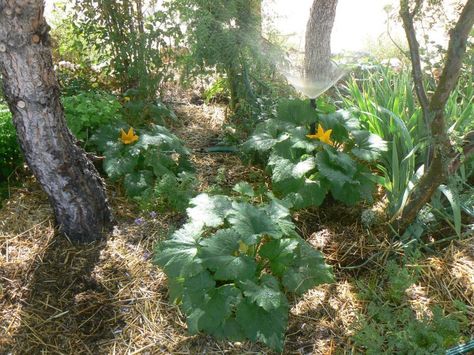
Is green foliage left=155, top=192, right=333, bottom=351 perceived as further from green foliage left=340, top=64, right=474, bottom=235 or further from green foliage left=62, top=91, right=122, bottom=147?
green foliage left=62, top=91, right=122, bottom=147

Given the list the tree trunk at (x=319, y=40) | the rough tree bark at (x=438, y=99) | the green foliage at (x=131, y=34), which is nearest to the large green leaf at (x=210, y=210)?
the rough tree bark at (x=438, y=99)

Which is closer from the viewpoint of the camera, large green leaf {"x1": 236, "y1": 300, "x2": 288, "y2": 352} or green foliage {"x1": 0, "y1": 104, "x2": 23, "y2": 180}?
large green leaf {"x1": 236, "y1": 300, "x2": 288, "y2": 352}

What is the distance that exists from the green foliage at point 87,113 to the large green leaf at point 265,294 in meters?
1.63

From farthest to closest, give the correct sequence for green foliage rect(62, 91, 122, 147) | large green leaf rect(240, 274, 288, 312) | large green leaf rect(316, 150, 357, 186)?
green foliage rect(62, 91, 122, 147) → large green leaf rect(316, 150, 357, 186) → large green leaf rect(240, 274, 288, 312)

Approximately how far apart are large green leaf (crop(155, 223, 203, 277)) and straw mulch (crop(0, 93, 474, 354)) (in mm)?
375

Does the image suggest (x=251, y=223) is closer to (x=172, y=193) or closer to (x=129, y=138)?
(x=172, y=193)

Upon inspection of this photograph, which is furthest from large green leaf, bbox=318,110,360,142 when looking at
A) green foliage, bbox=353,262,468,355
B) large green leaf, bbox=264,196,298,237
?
green foliage, bbox=353,262,468,355

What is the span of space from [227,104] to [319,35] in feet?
3.38

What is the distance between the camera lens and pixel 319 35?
4.07 metres

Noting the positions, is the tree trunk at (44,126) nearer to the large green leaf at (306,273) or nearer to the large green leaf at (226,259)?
the large green leaf at (226,259)

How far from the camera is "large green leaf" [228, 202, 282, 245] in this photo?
187 cm

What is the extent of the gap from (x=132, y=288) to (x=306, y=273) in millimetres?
880

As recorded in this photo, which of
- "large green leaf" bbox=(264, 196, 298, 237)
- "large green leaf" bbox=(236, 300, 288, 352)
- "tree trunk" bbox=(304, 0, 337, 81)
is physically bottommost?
"large green leaf" bbox=(236, 300, 288, 352)

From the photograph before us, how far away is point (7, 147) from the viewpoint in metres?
2.78
